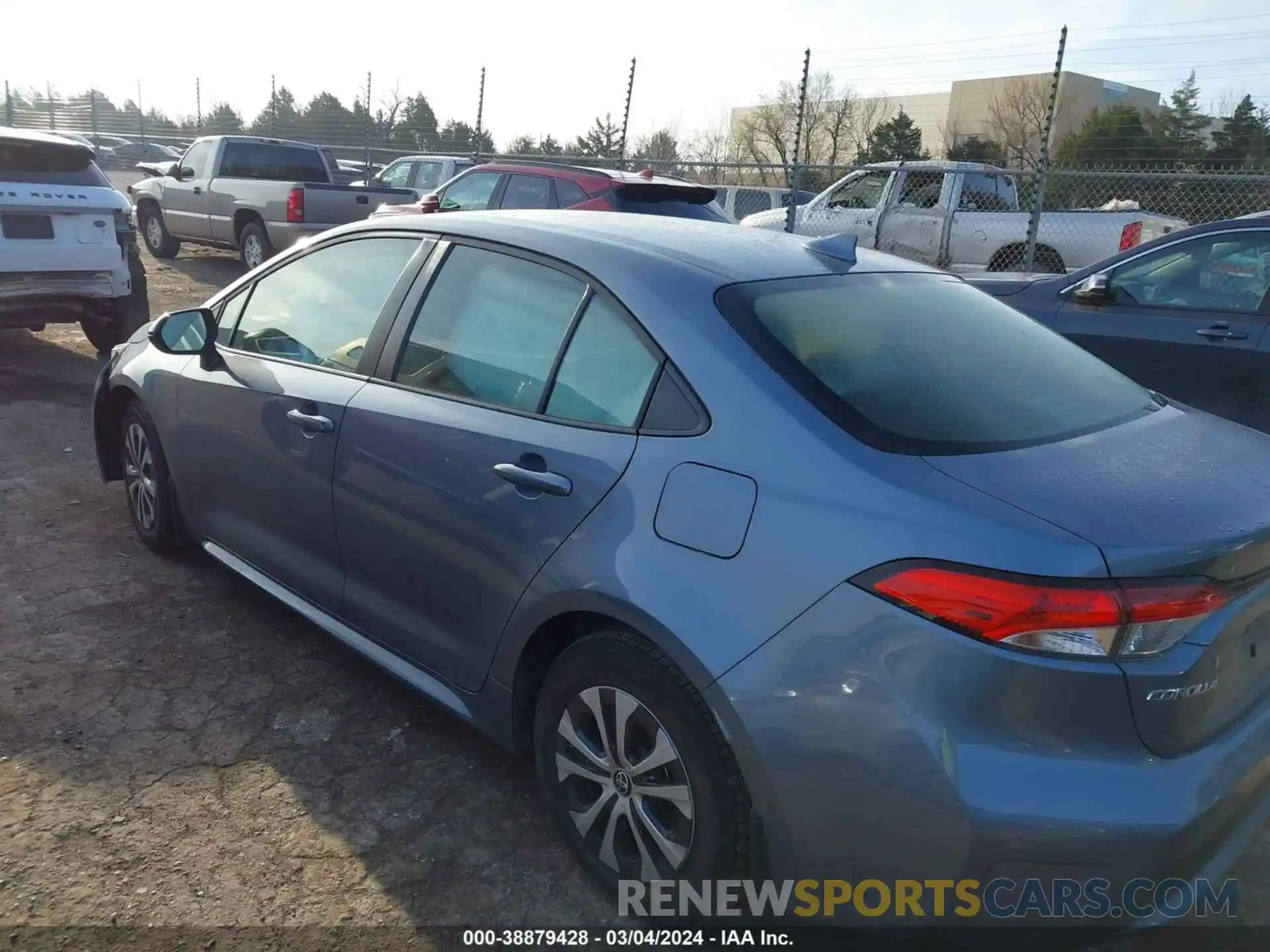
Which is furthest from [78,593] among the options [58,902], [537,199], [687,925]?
[537,199]

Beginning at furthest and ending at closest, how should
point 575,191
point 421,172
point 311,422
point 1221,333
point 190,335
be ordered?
point 421,172
point 575,191
point 1221,333
point 190,335
point 311,422

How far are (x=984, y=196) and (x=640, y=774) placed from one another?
1227cm

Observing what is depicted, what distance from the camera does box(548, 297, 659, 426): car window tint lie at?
101 inches

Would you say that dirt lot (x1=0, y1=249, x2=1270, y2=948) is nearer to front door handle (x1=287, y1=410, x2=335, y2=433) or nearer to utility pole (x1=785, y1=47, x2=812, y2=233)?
front door handle (x1=287, y1=410, x2=335, y2=433)

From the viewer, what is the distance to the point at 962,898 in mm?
1994

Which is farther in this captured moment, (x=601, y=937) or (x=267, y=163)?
(x=267, y=163)

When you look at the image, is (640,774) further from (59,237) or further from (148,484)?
(59,237)

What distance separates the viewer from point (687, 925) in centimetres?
246

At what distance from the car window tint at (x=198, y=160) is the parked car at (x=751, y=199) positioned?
824 centimetres

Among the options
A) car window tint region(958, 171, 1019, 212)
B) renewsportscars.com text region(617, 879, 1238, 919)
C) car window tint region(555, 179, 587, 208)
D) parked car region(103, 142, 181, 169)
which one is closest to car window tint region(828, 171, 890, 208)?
car window tint region(958, 171, 1019, 212)

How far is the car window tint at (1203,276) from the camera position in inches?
215

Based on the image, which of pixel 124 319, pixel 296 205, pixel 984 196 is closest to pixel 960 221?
pixel 984 196

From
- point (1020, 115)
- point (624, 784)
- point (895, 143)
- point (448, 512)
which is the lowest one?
point (624, 784)

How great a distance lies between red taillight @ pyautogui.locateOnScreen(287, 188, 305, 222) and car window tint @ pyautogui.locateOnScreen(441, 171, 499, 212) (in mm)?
2254
